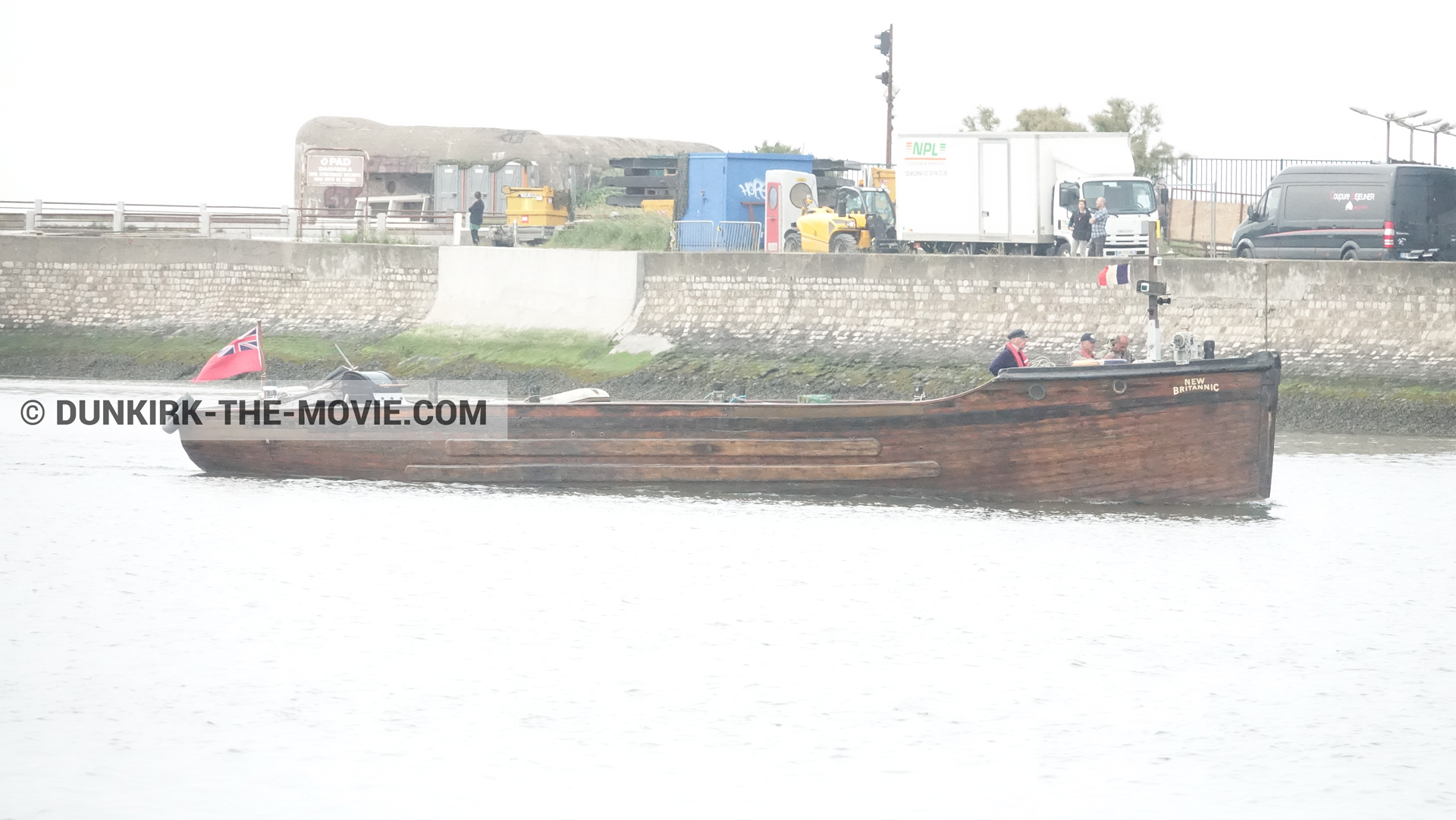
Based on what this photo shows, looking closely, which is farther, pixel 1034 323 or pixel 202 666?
pixel 1034 323

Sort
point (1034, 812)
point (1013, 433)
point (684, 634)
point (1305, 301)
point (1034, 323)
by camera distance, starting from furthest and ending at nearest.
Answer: point (1034, 323)
point (1305, 301)
point (1013, 433)
point (684, 634)
point (1034, 812)

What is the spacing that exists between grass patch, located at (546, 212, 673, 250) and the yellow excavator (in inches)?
111

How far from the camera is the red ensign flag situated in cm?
1894

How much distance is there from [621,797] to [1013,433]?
8960 millimetres

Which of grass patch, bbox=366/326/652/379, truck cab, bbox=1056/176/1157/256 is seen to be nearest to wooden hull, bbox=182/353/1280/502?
grass patch, bbox=366/326/652/379

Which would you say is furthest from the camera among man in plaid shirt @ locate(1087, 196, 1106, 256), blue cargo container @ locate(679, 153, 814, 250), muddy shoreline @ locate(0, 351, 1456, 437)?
blue cargo container @ locate(679, 153, 814, 250)

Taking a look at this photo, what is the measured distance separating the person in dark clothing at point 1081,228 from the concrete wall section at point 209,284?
463 inches

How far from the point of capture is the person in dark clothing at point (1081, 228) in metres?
29.6

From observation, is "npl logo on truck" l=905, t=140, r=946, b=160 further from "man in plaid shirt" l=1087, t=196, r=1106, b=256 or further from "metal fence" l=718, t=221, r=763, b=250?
"metal fence" l=718, t=221, r=763, b=250

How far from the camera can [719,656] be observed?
42.3ft

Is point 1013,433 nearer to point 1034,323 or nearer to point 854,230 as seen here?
point 1034,323

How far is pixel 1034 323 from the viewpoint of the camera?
1094 inches

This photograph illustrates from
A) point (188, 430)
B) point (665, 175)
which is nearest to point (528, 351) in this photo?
point (188, 430)

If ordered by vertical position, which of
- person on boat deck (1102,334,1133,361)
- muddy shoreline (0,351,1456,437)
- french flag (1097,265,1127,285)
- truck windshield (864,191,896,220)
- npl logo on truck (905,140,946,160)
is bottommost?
A: muddy shoreline (0,351,1456,437)
